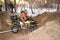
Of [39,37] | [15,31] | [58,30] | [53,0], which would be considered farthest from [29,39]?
[53,0]

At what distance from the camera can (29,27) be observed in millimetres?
10383

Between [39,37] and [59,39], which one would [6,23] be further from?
[59,39]

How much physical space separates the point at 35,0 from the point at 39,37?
883 centimetres

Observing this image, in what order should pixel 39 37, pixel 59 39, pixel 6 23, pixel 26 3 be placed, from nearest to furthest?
→ pixel 59 39 → pixel 39 37 → pixel 6 23 → pixel 26 3

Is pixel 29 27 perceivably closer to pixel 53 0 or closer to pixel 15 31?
pixel 15 31

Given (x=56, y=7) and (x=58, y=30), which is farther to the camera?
(x=56, y=7)

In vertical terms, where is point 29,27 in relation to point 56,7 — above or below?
below

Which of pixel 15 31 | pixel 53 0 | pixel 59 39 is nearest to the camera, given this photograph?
pixel 59 39

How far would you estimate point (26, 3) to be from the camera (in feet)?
51.0

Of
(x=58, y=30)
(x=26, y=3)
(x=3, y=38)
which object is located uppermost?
(x=26, y=3)

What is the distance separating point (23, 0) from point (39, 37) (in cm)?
886

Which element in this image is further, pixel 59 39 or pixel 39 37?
pixel 39 37

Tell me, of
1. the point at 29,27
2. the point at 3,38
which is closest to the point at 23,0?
the point at 29,27

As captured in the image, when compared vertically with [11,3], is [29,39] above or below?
below
